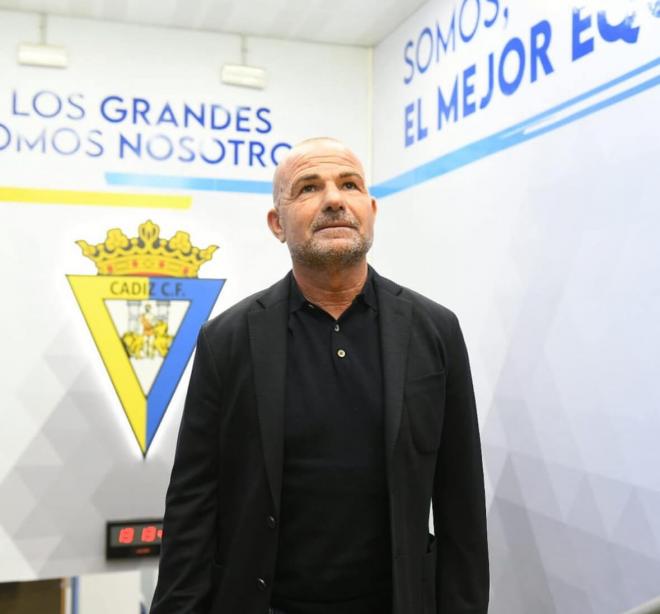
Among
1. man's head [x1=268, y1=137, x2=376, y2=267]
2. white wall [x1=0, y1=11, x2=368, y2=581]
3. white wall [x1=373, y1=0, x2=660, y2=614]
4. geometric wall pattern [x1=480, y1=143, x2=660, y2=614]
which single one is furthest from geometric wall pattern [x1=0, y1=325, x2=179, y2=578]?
man's head [x1=268, y1=137, x2=376, y2=267]

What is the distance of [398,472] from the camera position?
67.1 inches

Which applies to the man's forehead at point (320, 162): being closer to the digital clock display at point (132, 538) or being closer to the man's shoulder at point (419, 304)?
the man's shoulder at point (419, 304)

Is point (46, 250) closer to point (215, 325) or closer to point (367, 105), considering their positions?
point (367, 105)

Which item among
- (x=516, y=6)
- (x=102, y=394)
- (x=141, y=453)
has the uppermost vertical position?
(x=516, y=6)

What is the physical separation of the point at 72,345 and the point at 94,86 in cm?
118

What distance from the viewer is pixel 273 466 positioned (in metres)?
1.69

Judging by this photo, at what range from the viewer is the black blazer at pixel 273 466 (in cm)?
171

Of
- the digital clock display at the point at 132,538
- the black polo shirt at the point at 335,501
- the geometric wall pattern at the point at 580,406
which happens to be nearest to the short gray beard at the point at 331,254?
the black polo shirt at the point at 335,501

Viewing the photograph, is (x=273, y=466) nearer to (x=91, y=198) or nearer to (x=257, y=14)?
(x=91, y=198)

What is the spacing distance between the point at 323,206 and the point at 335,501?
0.66m

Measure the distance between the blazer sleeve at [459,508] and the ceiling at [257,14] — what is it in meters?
2.16

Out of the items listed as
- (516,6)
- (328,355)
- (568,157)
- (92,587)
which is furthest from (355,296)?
(92,587)

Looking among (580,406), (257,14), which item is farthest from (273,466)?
(257,14)

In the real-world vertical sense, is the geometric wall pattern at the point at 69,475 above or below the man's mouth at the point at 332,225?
below
